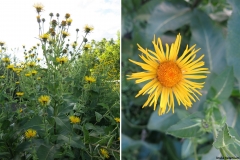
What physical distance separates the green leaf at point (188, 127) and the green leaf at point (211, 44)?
0.23m

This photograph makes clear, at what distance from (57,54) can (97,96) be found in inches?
11.2

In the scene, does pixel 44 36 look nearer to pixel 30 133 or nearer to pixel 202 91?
pixel 30 133

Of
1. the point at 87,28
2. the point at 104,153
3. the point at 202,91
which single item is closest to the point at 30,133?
the point at 104,153

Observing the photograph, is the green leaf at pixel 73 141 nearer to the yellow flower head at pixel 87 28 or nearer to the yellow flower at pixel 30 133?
the yellow flower at pixel 30 133

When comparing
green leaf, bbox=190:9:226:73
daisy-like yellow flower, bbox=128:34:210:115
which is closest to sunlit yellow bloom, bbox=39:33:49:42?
green leaf, bbox=190:9:226:73

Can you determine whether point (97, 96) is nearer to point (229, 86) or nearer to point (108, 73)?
point (108, 73)

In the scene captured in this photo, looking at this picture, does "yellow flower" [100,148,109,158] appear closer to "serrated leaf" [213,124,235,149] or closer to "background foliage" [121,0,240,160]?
"background foliage" [121,0,240,160]

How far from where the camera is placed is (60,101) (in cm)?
75

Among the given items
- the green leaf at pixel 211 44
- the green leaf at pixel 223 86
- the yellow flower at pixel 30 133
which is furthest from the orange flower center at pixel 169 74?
the yellow flower at pixel 30 133

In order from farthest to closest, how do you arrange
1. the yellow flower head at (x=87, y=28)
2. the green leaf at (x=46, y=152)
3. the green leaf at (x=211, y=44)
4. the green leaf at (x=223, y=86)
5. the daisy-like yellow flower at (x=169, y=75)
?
the yellow flower head at (x=87, y=28)
the green leaf at (x=46, y=152)
the green leaf at (x=211, y=44)
the green leaf at (x=223, y=86)
the daisy-like yellow flower at (x=169, y=75)

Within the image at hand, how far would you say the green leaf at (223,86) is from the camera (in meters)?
0.37

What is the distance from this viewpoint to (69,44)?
0.90m

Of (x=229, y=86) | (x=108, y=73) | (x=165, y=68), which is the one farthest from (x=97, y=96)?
(x=165, y=68)

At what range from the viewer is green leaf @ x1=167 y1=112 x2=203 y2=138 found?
0.85 feet
